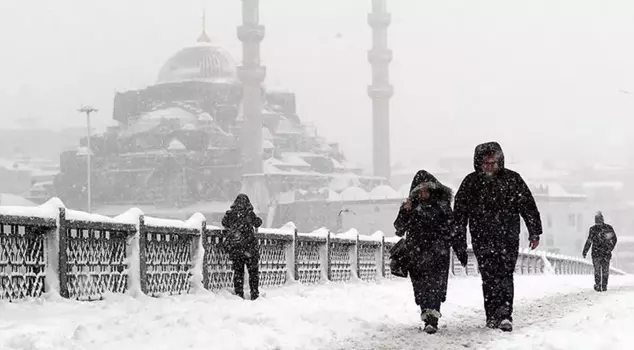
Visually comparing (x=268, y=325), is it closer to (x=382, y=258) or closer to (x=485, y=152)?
(x=485, y=152)

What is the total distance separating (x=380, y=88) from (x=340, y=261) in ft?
235

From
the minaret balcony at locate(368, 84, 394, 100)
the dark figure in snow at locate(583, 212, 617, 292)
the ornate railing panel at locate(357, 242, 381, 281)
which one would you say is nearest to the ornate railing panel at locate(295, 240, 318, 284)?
the ornate railing panel at locate(357, 242, 381, 281)

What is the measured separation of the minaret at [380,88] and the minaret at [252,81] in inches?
471

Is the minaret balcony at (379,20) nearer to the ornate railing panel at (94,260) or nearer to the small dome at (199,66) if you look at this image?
the small dome at (199,66)

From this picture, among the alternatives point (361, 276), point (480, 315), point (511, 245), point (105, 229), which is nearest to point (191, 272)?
point (105, 229)

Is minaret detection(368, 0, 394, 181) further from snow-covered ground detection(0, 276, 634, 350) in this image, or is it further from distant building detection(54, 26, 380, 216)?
snow-covered ground detection(0, 276, 634, 350)

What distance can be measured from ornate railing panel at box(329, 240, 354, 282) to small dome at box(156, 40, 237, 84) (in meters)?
73.7

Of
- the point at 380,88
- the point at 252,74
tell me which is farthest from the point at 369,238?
the point at 380,88

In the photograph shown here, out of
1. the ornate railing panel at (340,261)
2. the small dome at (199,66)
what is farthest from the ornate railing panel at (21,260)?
the small dome at (199,66)

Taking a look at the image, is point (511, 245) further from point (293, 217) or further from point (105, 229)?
point (293, 217)

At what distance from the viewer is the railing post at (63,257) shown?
279 inches

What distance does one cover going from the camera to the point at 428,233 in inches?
275

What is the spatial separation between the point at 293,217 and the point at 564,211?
24656mm

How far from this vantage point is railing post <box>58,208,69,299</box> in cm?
710
